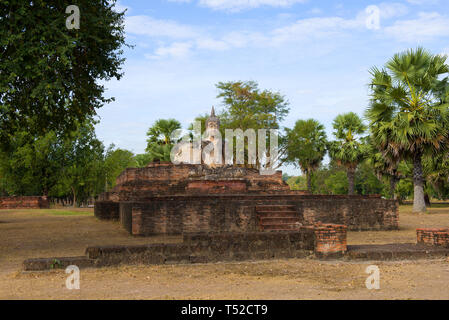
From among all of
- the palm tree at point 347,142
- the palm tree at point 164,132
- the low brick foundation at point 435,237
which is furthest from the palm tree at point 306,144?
the low brick foundation at point 435,237

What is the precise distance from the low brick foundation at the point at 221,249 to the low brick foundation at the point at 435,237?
228cm

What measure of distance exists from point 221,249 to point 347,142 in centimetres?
3275

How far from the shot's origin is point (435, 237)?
379 inches

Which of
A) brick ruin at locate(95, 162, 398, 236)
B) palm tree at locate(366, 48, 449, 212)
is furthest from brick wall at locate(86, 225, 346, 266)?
palm tree at locate(366, 48, 449, 212)

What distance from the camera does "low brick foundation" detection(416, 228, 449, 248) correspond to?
9.46 m

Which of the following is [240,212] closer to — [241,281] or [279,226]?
[279,226]

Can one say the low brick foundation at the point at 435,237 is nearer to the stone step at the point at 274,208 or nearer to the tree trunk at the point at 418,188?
the stone step at the point at 274,208

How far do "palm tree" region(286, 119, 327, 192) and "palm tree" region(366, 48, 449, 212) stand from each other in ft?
53.6

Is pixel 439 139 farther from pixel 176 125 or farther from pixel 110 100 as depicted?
pixel 176 125

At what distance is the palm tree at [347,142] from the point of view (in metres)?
38.7

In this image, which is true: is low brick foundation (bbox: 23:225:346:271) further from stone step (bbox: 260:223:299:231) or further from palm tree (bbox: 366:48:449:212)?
palm tree (bbox: 366:48:449:212)

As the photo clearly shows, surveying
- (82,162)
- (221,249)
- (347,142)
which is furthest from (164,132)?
(221,249)

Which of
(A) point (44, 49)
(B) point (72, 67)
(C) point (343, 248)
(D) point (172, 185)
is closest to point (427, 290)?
(C) point (343, 248)

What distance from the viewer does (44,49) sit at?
10.8 m
